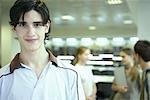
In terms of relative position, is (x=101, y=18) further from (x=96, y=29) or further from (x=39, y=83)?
(x=39, y=83)

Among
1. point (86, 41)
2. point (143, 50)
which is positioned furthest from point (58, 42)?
point (143, 50)

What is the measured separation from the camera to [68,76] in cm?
143

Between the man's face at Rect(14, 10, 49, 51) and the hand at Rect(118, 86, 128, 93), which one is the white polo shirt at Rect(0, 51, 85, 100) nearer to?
the man's face at Rect(14, 10, 49, 51)

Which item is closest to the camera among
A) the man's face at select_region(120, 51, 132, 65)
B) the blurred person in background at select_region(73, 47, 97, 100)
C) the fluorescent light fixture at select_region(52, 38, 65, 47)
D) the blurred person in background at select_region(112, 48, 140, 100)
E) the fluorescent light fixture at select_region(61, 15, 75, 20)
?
the blurred person in background at select_region(112, 48, 140, 100)

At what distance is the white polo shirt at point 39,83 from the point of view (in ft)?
4.43

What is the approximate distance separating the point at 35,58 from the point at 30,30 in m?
0.13

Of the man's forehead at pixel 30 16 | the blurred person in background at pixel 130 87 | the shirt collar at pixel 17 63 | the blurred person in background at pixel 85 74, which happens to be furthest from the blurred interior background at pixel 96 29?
the man's forehead at pixel 30 16

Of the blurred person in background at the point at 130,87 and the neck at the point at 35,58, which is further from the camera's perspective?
the blurred person in background at the point at 130,87

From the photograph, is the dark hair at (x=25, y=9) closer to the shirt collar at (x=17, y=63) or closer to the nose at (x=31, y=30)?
the nose at (x=31, y=30)

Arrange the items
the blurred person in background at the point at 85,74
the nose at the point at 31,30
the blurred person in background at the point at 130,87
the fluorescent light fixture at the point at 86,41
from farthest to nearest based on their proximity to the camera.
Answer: the fluorescent light fixture at the point at 86,41, the blurred person in background at the point at 85,74, the blurred person in background at the point at 130,87, the nose at the point at 31,30

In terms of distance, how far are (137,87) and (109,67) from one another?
7427mm

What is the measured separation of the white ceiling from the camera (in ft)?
26.9

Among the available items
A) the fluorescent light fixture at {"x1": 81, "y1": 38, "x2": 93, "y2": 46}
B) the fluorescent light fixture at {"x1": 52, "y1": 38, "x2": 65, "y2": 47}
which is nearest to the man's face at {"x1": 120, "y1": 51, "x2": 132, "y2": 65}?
the fluorescent light fixture at {"x1": 81, "y1": 38, "x2": 93, "y2": 46}

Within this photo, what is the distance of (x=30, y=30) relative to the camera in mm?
1342
